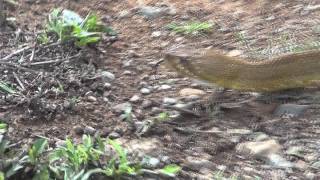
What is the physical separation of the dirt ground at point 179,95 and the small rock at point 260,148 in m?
0.03

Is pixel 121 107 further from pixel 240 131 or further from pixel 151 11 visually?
pixel 151 11

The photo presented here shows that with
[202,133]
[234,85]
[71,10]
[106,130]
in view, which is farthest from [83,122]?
[71,10]

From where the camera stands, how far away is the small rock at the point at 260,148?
221 cm

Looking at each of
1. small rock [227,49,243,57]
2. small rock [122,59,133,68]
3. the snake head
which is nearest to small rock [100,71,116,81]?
small rock [122,59,133,68]

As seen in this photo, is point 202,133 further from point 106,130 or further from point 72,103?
point 72,103

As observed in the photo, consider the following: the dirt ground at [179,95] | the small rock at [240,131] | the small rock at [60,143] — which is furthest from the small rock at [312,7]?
the small rock at [60,143]

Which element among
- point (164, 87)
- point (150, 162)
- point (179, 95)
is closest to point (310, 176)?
point (150, 162)

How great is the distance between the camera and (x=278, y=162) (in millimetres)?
2158

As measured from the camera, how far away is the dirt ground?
2252 millimetres

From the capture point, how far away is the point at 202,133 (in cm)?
237

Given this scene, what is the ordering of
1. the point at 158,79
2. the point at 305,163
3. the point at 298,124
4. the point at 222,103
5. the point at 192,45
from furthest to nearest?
the point at 192,45
the point at 158,79
the point at 222,103
the point at 298,124
the point at 305,163

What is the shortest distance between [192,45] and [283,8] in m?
0.53

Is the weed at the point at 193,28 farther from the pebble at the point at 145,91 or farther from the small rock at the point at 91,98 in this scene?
the small rock at the point at 91,98

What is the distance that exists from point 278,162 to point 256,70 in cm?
50
